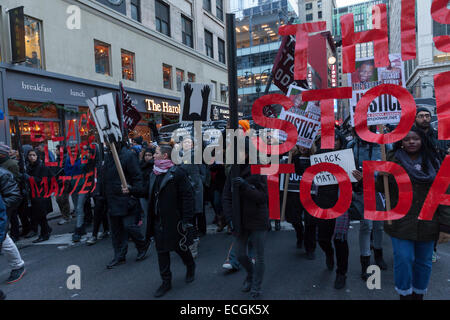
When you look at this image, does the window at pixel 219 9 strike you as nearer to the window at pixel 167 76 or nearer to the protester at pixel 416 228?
the window at pixel 167 76

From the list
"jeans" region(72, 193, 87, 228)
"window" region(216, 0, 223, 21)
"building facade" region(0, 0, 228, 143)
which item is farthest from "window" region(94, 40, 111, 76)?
Result: "window" region(216, 0, 223, 21)

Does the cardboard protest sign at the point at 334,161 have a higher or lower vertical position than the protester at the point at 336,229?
higher

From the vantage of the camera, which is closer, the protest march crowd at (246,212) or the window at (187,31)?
the protest march crowd at (246,212)

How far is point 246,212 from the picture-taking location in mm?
3744

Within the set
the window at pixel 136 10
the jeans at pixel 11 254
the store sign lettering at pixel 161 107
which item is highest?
the window at pixel 136 10

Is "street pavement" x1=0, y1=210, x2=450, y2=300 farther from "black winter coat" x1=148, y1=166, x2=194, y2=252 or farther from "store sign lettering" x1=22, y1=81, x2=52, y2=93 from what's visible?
"store sign lettering" x1=22, y1=81, x2=52, y2=93

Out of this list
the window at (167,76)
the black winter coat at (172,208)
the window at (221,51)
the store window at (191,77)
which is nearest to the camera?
the black winter coat at (172,208)

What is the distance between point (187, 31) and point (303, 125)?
19.0 meters

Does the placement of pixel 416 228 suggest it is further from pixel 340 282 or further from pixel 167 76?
pixel 167 76

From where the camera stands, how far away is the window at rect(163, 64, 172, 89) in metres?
19.1

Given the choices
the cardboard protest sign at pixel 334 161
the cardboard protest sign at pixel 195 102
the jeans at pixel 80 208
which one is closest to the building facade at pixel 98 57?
the cardboard protest sign at pixel 195 102

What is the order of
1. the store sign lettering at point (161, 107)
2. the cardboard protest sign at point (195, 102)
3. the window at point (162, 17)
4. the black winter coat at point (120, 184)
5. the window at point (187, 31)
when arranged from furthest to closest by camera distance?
the window at point (187, 31), the window at point (162, 17), the store sign lettering at point (161, 107), the cardboard protest sign at point (195, 102), the black winter coat at point (120, 184)

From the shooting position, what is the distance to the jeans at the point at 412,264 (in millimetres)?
3031
